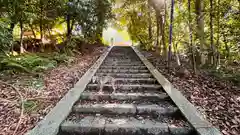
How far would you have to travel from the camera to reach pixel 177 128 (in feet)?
6.61

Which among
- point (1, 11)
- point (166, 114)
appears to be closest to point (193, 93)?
point (166, 114)

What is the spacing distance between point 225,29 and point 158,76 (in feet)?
6.20

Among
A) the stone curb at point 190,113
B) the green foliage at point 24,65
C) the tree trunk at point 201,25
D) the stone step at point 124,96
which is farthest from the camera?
the tree trunk at point 201,25

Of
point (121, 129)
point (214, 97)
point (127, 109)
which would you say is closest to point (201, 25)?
point (214, 97)

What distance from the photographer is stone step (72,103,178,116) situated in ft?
Answer: 7.83

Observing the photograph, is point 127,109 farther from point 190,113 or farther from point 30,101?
point 30,101

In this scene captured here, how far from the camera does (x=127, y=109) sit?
2.41 m


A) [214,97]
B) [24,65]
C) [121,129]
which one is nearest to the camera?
[121,129]

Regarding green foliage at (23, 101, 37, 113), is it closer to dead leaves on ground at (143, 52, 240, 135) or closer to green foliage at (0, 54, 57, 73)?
green foliage at (0, 54, 57, 73)

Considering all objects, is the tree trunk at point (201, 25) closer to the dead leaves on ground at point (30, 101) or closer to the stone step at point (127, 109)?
the stone step at point (127, 109)

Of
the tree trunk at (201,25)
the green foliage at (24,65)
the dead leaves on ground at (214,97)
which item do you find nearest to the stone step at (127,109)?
the dead leaves on ground at (214,97)

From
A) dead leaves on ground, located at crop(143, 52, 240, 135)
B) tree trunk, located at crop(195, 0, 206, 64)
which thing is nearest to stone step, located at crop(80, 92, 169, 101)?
dead leaves on ground, located at crop(143, 52, 240, 135)

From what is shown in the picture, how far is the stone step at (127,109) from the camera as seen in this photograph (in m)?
2.39

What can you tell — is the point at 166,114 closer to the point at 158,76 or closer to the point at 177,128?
the point at 177,128
